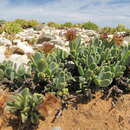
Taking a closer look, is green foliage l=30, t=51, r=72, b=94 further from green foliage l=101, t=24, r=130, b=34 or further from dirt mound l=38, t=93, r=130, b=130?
green foliage l=101, t=24, r=130, b=34

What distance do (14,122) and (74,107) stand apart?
3.06 ft

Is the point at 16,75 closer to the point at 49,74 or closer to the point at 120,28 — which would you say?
the point at 49,74

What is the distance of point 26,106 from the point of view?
413 centimetres

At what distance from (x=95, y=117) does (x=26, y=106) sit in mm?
1041

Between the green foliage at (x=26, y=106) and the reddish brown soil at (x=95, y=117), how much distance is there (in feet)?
0.68

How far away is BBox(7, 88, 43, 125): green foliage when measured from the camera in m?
4.10

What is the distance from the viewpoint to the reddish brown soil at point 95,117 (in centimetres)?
426

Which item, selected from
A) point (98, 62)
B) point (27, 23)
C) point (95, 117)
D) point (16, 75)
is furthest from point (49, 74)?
point (27, 23)

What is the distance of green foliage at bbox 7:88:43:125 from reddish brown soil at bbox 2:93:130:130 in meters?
0.21

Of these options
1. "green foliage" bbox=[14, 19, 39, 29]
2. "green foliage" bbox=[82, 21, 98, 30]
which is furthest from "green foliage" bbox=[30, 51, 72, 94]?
"green foliage" bbox=[14, 19, 39, 29]

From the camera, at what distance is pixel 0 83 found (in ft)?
16.6

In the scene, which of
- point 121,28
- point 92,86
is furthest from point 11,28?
point 92,86

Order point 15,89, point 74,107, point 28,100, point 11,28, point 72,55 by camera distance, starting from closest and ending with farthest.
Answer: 1. point 28,100
2. point 74,107
3. point 15,89
4. point 72,55
5. point 11,28

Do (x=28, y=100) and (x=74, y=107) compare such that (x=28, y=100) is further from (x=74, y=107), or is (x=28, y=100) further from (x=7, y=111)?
(x=74, y=107)
